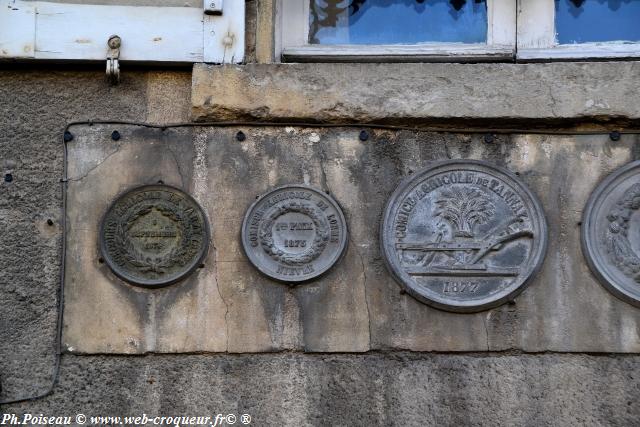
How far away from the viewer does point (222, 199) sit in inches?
156

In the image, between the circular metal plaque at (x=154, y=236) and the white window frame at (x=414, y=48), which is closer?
the circular metal plaque at (x=154, y=236)

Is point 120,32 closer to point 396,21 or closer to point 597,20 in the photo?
point 396,21

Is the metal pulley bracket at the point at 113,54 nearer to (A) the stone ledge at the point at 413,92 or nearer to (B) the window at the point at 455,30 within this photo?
(A) the stone ledge at the point at 413,92

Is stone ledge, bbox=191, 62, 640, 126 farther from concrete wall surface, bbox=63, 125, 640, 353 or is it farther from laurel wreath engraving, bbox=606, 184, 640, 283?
laurel wreath engraving, bbox=606, 184, 640, 283

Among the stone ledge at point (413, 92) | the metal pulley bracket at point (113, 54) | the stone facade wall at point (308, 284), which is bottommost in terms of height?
the stone facade wall at point (308, 284)

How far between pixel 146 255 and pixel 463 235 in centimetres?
120

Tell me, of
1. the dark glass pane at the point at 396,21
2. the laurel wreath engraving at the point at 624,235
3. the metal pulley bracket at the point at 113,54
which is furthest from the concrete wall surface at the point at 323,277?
the dark glass pane at the point at 396,21

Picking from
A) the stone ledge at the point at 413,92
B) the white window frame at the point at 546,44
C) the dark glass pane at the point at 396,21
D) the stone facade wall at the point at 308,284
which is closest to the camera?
the stone facade wall at the point at 308,284

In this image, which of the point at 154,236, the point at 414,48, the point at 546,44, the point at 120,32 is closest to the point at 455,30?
the point at 414,48

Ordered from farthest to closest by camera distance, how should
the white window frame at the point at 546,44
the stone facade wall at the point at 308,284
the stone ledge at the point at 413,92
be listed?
the white window frame at the point at 546,44 → the stone ledge at the point at 413,92 → the stone facade wall at the point at 308,284

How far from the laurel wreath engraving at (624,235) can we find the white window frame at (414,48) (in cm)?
75

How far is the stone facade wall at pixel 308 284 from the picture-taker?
3.81 meters

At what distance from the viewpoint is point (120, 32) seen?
4.01 m

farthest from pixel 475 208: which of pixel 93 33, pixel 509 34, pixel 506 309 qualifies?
pixel 93 33
